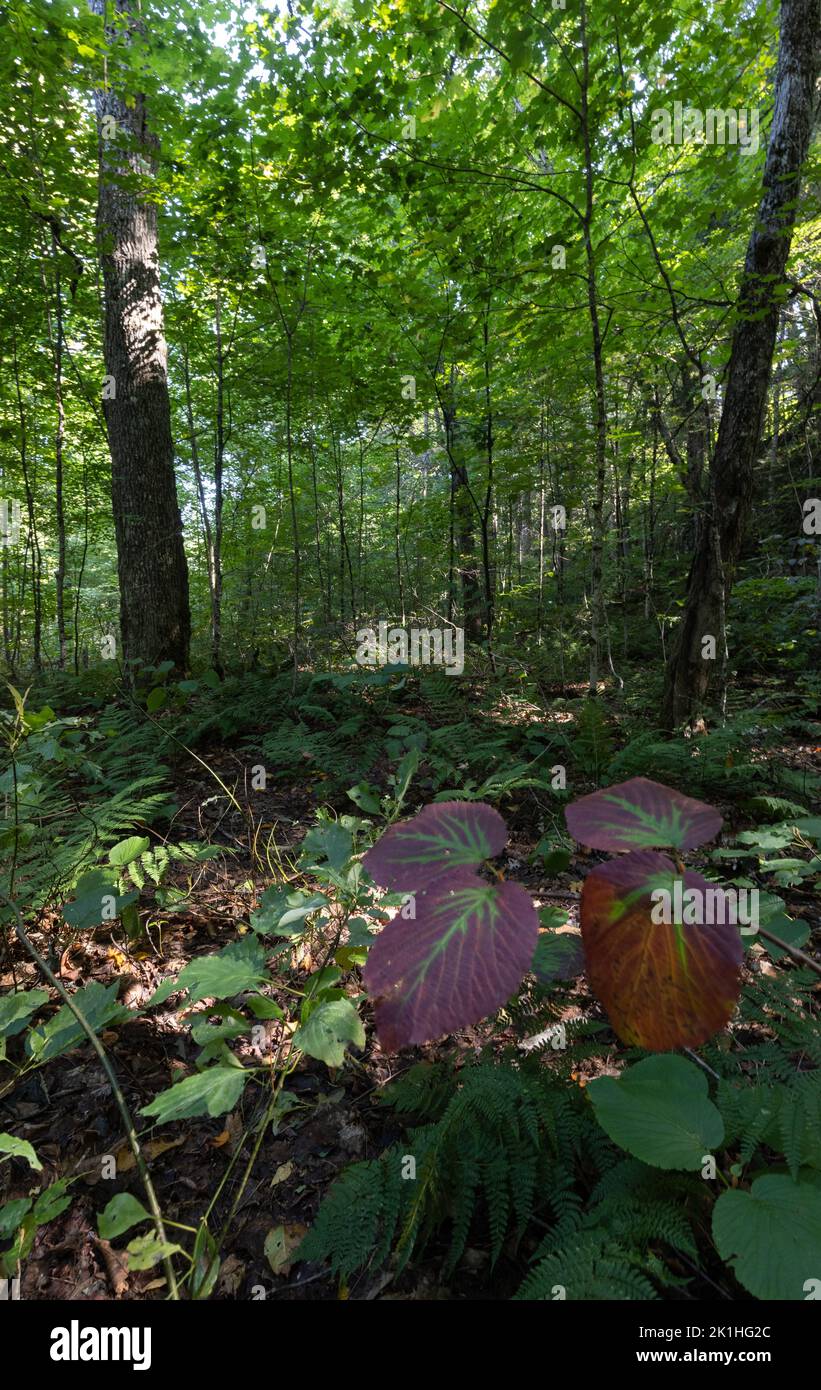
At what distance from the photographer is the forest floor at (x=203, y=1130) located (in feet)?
3.80

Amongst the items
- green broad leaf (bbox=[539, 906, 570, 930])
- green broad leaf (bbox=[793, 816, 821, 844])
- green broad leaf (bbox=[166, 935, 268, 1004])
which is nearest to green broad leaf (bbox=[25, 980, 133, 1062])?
green broad leaf (bbox=[166, 935, 268, 1004])

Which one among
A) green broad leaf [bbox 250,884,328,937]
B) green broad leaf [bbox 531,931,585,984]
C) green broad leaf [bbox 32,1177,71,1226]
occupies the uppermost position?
green broad leaf [bbox 531,931,585,984]

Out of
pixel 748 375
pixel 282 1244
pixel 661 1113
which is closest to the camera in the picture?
pixel 661 1113

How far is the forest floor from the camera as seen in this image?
116 centimetres

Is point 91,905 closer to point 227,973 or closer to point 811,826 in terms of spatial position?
point 227,973

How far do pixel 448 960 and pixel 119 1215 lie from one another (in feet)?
3.29

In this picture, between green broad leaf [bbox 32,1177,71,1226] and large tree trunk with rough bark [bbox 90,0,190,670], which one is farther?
large tree trunk with rough bark [bbox 90,0,190,670]

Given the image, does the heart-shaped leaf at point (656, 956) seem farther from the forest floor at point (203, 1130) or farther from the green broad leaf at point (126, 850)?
the green broad leaf at point (126, 850)

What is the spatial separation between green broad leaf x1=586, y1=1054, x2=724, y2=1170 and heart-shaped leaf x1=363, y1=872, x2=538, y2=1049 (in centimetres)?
53

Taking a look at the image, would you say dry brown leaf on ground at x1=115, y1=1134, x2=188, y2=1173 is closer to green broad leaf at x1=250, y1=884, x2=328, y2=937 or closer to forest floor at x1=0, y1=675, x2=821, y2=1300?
forest floor at x1=0, y1=675, x2=821, y2=1300

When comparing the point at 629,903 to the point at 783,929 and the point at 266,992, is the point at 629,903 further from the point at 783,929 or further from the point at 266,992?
the point at 266,992

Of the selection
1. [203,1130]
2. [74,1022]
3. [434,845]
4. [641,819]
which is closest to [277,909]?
[74,1022]

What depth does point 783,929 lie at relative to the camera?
104 cm

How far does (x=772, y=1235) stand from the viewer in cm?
76
